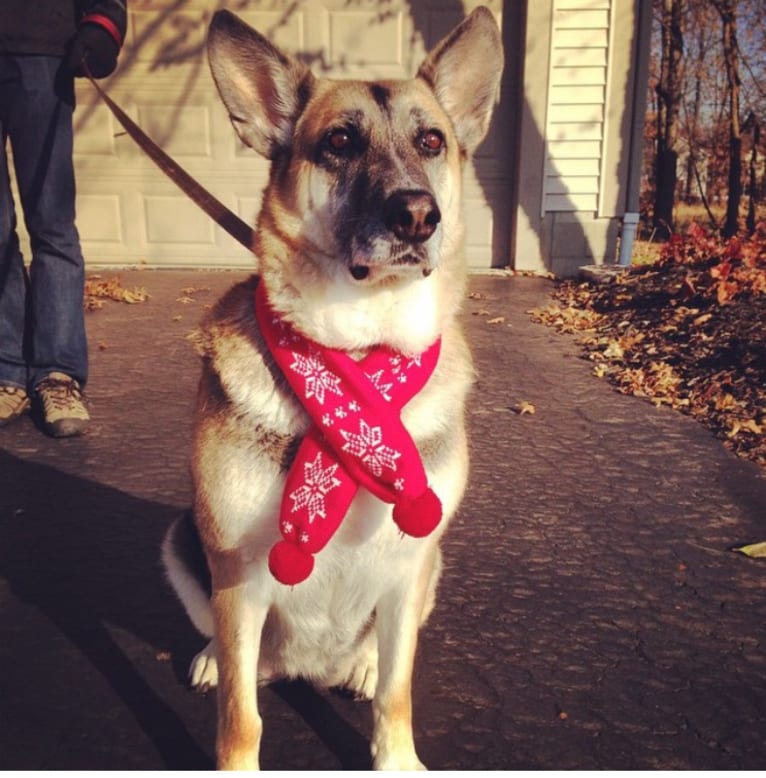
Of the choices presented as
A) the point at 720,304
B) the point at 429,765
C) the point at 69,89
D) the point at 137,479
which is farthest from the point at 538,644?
the point at 720,304

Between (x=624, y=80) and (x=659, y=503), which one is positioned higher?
(x=624, y=80)

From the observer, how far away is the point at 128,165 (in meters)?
9.56

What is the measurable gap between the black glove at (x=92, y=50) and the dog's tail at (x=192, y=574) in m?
2.16

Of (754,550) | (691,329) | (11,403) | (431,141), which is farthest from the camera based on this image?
(691,329)

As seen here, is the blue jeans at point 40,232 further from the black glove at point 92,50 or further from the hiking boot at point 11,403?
the black glove at point 92,50

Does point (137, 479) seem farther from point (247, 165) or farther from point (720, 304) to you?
point (247, 165)

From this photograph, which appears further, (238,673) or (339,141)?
(339,141)

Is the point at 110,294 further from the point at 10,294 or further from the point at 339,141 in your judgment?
the point at 339,141

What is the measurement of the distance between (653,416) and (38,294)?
12.0 ft

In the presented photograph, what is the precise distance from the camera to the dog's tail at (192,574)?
2.37 metres

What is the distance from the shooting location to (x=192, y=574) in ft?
7.86

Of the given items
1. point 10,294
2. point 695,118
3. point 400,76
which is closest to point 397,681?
point 10,294

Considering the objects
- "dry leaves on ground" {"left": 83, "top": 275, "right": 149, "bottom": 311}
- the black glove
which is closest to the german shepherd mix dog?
the black glove

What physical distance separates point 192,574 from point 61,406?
2403 mm
